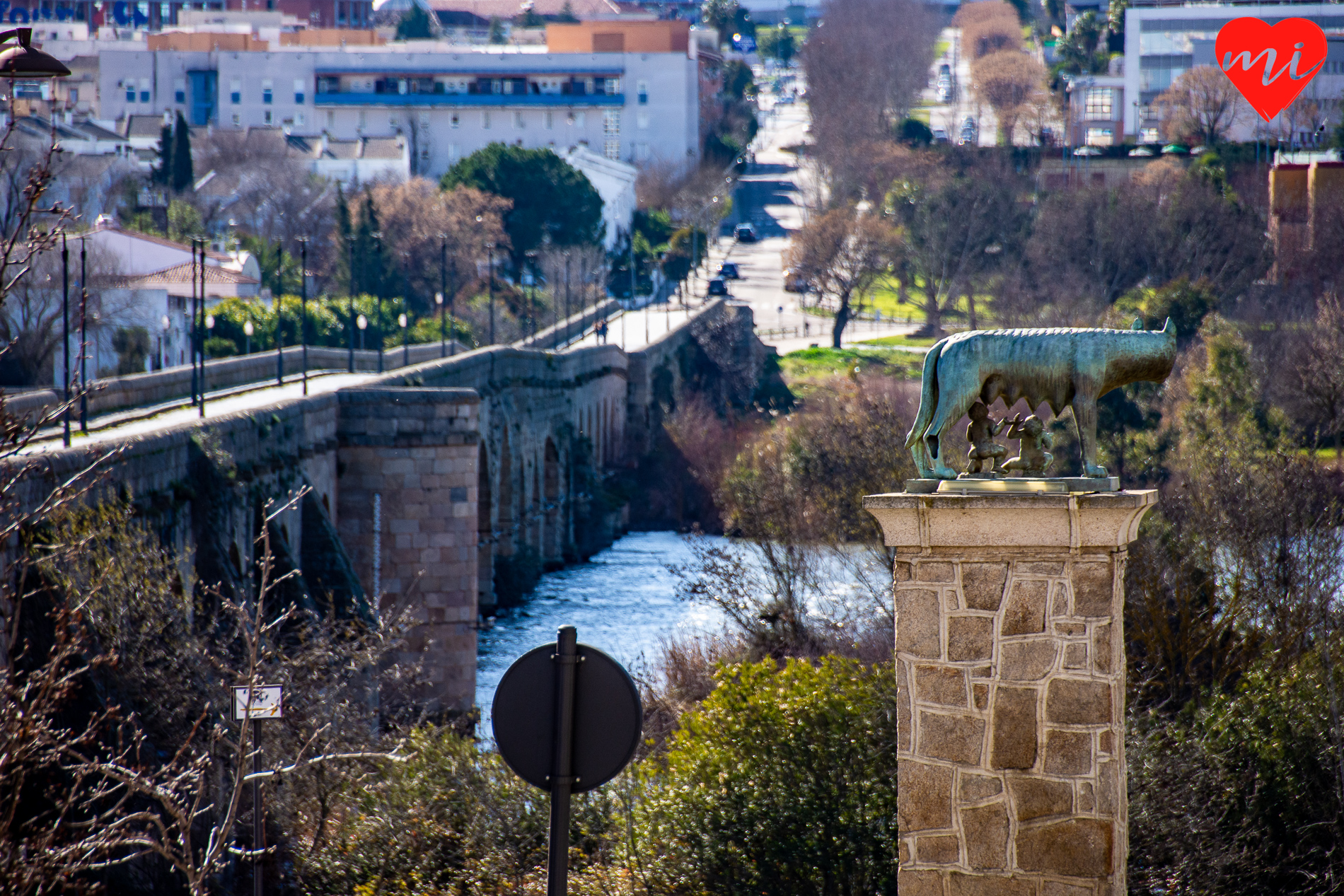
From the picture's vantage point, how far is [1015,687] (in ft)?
25.0

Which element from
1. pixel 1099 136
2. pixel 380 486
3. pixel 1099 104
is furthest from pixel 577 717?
pixel 1099 104

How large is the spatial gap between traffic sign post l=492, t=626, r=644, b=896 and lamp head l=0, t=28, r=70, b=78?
409 centimetres

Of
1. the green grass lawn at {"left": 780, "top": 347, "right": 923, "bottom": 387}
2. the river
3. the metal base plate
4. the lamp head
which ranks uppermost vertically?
the lamp head

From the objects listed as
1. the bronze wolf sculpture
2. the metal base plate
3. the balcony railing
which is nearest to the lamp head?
the bronze wolf sculpture

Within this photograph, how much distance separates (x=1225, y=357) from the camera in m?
48.6

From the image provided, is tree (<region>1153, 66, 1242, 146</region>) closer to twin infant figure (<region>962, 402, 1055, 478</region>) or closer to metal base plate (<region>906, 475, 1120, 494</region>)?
twin infant figure (<region>962, 402, 1055, 478</region>)

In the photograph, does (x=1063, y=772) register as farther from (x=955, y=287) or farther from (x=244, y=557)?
(x=955, y=287)

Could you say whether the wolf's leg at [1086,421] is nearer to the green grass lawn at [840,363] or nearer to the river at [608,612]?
the river at [608,612]

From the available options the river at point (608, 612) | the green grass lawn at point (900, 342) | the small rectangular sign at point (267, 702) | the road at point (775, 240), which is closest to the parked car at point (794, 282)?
the road at point (775, 240)

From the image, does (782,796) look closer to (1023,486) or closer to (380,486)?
(1023,486)

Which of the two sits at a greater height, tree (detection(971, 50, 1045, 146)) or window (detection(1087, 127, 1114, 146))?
tree (detection(971, 50, 1045, 146))

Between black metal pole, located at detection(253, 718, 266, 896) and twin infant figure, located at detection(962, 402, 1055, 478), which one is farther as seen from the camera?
black metal pole, located at detection(253, 718, 266, 896)

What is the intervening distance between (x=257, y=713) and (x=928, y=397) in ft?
19.3

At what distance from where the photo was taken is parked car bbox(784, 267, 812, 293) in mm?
85438
